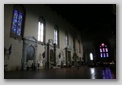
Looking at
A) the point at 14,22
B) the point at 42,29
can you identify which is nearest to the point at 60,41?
the point at 42,29

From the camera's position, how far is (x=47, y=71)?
4.89m

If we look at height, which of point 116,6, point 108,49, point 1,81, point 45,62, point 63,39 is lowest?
point 1,81

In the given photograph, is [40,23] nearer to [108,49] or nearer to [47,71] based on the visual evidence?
[47,71]

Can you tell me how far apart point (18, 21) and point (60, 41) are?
138cm

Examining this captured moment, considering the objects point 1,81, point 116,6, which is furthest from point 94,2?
point 1,81

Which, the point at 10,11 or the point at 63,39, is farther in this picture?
the point at 63,39

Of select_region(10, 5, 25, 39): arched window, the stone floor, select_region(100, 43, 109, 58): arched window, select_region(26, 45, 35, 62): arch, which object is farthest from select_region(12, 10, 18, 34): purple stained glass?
select_region(100, 43, 109, 58): arched window

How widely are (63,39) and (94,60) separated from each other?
112cm

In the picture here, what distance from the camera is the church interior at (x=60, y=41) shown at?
15.4 ft

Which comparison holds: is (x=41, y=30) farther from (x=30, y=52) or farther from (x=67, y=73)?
(x=67, y=73)

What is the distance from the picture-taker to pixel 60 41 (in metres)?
5.25

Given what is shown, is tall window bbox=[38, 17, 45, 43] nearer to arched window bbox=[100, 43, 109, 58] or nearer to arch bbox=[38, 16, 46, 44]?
arch bbox=[38, 16, 46, 44]

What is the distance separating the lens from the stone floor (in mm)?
4668

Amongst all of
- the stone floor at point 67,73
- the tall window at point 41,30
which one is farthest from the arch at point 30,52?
the stone floor at point 67,73
